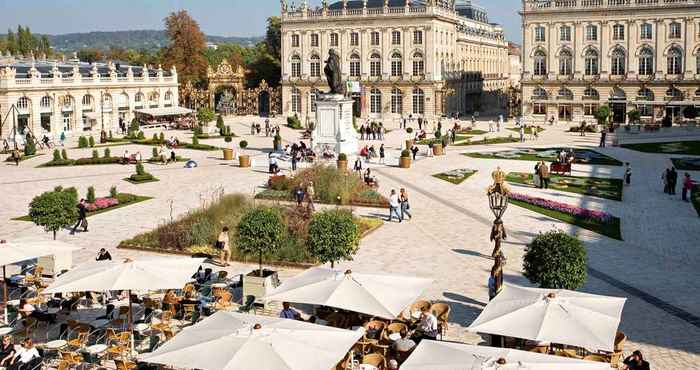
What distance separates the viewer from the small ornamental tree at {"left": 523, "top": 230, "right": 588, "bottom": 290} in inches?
732

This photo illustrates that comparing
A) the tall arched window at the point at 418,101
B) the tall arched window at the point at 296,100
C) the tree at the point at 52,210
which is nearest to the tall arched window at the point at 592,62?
the tall arched window at the point at 418,101

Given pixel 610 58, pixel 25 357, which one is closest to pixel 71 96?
pixel 610 58

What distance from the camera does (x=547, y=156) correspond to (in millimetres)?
53344

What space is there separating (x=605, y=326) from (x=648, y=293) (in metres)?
7.50

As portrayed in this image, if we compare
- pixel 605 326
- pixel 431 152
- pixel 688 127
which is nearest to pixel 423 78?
pixel 688 127

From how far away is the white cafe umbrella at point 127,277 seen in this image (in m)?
17.7

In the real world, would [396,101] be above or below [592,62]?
below

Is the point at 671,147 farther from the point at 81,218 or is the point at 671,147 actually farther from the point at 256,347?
the point at 256,347

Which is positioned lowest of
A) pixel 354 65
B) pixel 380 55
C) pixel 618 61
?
pixel 618 61

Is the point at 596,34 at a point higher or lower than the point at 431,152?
higher

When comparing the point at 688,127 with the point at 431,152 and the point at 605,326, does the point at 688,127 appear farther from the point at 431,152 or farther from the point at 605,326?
the point at 605,326

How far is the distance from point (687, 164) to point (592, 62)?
38457 millimetres

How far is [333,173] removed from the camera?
3753 centimetres

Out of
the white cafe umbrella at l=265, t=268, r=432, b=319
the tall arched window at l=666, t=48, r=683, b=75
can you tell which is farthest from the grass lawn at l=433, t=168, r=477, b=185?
the tall arched window at l=666, t=48, r=683, b=75
